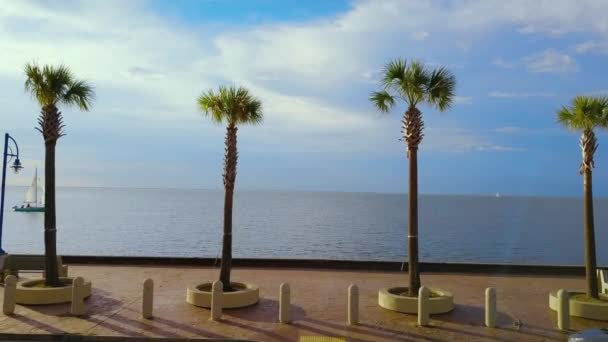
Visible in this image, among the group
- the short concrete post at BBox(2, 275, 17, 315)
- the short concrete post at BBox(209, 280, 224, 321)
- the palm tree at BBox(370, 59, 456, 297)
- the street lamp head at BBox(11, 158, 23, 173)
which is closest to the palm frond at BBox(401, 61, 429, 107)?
the palm tree at BBox(370, 59, 456, 297)

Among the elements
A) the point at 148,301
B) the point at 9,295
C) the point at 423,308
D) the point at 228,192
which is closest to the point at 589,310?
the point at 423,308

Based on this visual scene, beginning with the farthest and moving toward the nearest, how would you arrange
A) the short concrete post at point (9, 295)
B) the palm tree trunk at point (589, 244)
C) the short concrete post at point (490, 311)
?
the palm tree trunk at point (589, 244) < the short concrete post at point (9, 295) < the short concrete post at point (490, 311)

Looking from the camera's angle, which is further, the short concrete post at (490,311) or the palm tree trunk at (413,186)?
the palm tree trunk at (413,186)

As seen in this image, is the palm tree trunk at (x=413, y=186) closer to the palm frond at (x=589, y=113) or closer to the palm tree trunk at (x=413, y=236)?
the palm tree trunk at (x=413, y=236)

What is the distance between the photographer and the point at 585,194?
41.9 ft

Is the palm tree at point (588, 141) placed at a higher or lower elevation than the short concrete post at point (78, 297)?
higher

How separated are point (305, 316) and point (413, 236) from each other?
3.30m

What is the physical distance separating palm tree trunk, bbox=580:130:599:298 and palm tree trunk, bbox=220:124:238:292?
29.0ft

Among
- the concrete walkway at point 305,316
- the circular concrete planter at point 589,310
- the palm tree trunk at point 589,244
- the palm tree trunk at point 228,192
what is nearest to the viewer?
the concrete walkway at point 305,316

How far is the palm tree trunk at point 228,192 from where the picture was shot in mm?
13477

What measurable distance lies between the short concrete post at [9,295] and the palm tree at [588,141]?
44.0 ft

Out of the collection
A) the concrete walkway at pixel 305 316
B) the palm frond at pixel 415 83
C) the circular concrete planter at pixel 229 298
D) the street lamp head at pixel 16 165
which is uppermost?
the palm frond at pixel 415 83

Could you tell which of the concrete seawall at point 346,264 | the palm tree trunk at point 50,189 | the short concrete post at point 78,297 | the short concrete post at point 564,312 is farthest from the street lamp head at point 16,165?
the short concrete post at point 564,312

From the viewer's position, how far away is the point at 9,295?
11625 mm
